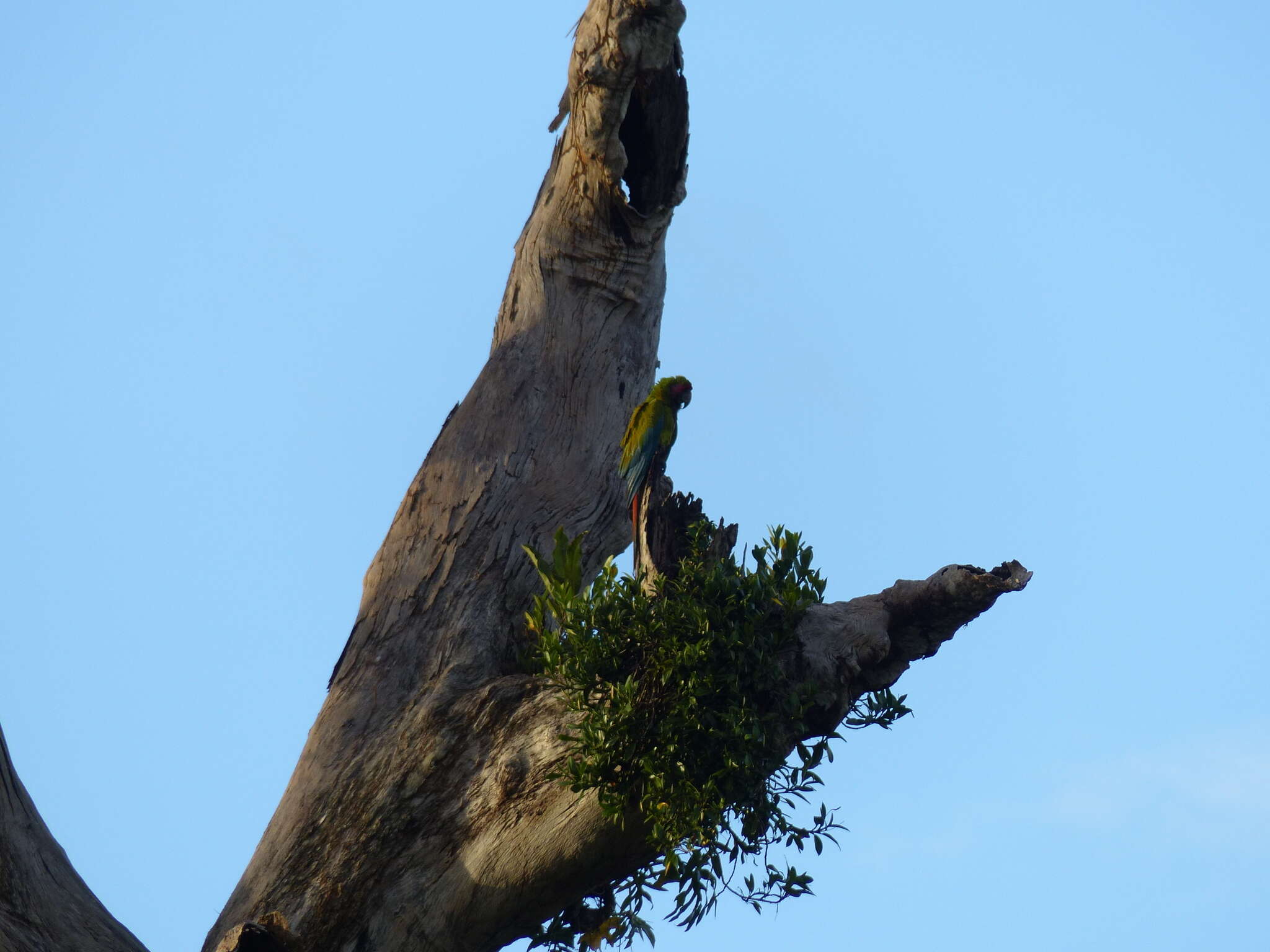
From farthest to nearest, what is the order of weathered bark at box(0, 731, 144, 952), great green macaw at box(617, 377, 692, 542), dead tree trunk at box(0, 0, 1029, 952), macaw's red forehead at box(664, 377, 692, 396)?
macaw's red forehead at box(664, 377, 692, 396) < great green macaw at box(617, 377, 692, 542) < dead tree trunk at box(0, 0, 1029, 952) < weathered bark at box(0, 731, 144, 952)

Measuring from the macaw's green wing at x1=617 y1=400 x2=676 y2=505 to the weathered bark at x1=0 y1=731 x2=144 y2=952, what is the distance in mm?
3805

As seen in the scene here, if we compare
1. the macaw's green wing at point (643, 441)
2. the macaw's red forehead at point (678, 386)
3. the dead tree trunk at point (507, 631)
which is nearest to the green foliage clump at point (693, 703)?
the dead tree trunk at point (507, 631)

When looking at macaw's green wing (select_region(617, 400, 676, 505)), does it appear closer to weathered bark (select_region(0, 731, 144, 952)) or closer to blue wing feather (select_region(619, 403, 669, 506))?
blue wing feather (select_region(619, 403, 669, 506))

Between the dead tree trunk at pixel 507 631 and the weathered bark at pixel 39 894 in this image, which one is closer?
the weathered bark at pixel 39 894

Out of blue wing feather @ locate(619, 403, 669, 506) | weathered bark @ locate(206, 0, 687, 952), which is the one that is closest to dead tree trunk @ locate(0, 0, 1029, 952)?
weathered bark @ locate(206, 0, 687, 952)

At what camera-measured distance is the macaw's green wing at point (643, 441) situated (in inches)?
304

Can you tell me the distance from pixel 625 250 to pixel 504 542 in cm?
223

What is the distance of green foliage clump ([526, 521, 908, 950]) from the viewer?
5.53 m

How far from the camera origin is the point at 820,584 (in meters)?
6.22

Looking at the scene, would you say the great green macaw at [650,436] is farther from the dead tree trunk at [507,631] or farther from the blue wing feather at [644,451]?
the dead tree trunk at [507,631]

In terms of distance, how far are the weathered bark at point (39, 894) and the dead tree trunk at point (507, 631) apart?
0.01 m

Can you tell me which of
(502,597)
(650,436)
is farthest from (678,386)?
(502,597)

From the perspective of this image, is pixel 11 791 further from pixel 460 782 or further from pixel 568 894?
pixel 568 894

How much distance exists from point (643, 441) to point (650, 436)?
0.13 m
